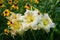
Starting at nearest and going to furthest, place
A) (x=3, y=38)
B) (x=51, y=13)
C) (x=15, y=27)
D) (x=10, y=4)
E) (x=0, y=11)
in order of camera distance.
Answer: (x=15, y=27)
(x=51, y=13)
(x=3, y=38)
(x=0, y=11)
(x=10, y=4)

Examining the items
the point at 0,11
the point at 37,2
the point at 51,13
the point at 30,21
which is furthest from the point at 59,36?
the point at 0,11

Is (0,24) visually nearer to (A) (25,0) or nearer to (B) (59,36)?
(A) (25,0)

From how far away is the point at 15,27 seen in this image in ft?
5.82

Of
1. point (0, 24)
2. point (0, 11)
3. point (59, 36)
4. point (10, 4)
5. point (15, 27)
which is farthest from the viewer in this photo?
point (10, 4)

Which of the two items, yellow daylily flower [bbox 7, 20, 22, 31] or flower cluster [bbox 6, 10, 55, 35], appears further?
yellow daylily flower [bbox 7, 20, 22, 31]

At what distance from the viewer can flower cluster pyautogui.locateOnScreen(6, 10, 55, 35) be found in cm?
166

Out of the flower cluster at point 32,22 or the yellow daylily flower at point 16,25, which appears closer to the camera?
the flower cluster at point 32,22

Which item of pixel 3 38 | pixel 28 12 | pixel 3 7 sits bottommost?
pixel 3 38

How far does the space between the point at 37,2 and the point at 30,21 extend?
1.08 m

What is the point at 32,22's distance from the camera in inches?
65.1

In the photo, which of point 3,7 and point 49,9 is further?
point 3,7

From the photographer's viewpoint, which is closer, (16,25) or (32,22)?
(32,22)

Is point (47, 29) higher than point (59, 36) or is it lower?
higher

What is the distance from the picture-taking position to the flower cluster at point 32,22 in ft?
5.44
